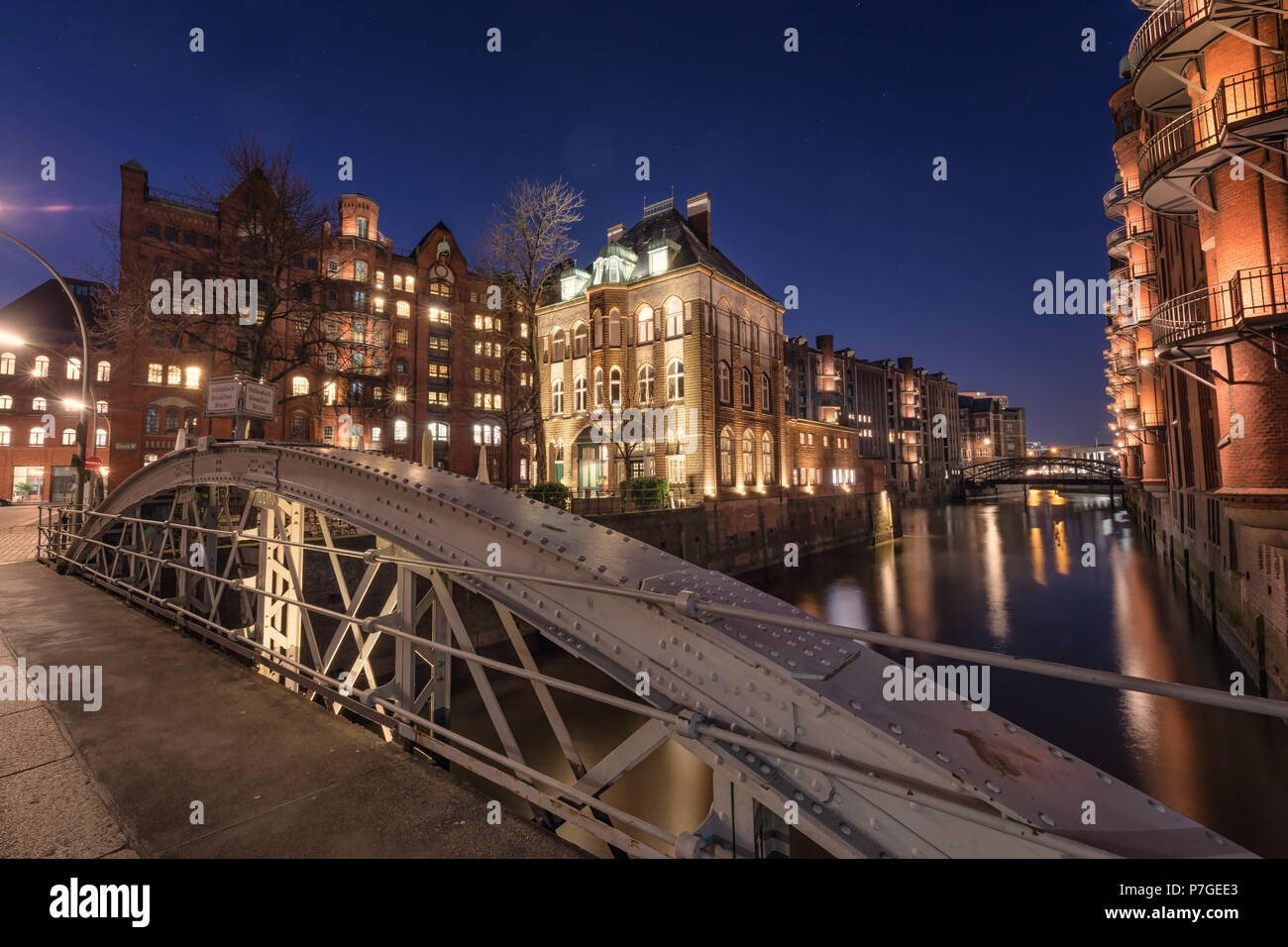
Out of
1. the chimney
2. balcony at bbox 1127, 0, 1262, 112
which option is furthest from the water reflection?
the chimney

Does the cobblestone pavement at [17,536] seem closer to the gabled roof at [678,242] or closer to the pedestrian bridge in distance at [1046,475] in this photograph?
the gabled roof at [678,242]

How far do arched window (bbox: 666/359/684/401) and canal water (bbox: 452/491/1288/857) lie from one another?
451 inches

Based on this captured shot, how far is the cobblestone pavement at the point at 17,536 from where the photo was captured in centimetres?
1688

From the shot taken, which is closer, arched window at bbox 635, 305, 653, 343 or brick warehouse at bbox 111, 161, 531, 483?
arched window at bbox 635, 305, 653, 343

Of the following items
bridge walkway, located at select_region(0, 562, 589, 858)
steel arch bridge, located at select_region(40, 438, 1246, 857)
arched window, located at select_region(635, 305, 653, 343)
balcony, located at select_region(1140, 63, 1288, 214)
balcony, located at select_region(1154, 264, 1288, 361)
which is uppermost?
arched window, located at select_region(635, 305, 653, 343)

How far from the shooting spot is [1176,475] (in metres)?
28.8

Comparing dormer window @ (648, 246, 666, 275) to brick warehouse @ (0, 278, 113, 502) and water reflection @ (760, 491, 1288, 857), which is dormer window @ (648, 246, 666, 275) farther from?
brick warehouse @ (0, 278, 113, 502)

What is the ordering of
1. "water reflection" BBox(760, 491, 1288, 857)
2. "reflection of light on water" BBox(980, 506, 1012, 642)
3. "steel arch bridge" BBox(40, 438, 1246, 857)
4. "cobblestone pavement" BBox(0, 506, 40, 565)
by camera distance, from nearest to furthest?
"steel arch bridge" BBox(40, 438, 1246, 857)
"water reflection" BBox(760, 491, 1288, 857)
"cobblestone pavement" BBox(0, 506, 40, 565)
"reflection of light on water" BBox(980, 506, 1012, 642)

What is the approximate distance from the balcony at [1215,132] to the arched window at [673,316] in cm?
2000

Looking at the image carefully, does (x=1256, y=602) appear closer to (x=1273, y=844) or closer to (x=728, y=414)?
(x=1273, y=844)

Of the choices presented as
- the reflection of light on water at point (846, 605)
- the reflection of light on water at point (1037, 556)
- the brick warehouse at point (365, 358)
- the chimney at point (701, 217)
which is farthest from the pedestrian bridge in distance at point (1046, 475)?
the brick warehouse at point (365, 358)

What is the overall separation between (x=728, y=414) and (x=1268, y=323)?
22660 millimetres

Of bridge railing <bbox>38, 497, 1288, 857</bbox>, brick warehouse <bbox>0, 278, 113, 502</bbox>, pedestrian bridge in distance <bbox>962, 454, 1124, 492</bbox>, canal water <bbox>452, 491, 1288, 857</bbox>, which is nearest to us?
bridge railing <bbox>38, 497, 1288, 857</bbox>

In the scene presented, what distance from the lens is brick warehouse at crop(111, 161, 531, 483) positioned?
113 feet
